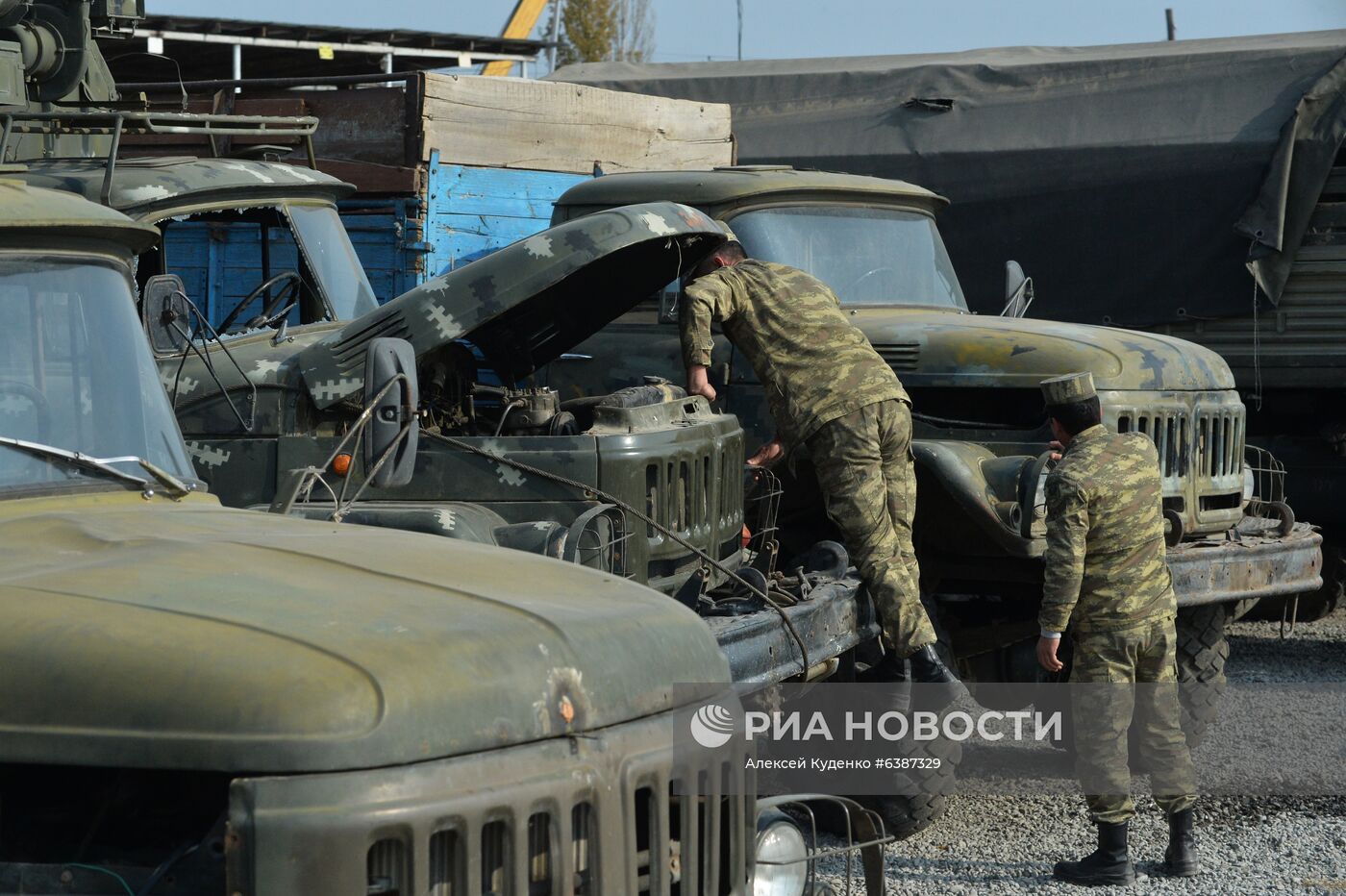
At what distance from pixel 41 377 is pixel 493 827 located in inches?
58.8

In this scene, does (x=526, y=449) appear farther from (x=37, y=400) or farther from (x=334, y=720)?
(x=334, y=720)

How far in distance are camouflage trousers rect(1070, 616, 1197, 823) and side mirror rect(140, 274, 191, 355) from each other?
3.53 meters

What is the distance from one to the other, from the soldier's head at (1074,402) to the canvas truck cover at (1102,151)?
4.13 meters

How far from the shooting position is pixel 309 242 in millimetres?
6844

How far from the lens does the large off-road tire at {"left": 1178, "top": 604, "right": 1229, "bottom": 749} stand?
754 centimetres

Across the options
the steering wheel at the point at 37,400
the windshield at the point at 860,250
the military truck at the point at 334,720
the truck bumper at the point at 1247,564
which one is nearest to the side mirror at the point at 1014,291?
the windshield at the point at 860,250

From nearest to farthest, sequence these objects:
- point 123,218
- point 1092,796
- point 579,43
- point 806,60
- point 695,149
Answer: point 123,218, point 1092,796, point 695,149, point 806,60, point 579,43

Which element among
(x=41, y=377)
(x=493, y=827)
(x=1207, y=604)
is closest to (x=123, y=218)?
(x=41, y=377)

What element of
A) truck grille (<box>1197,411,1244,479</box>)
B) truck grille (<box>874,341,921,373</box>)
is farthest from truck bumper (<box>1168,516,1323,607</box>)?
truck grille (<box>874,341,921,373</box>)

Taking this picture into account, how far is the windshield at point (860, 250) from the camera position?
776 centimetres

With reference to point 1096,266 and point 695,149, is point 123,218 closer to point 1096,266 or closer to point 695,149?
point 695,149

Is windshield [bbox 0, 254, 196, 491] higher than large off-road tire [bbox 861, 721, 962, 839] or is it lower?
higher

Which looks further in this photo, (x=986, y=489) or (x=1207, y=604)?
(x=1207, y=604)

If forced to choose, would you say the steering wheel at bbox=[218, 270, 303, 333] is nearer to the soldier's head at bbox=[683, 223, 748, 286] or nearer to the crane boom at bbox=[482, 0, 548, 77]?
the soldier's head at bbox=[683, 223, 748, 286]
